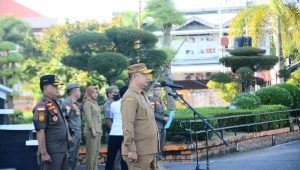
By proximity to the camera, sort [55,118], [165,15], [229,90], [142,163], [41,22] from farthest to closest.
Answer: [41,22] → [229,90] → [165,15] → [55,118] → [142,163]

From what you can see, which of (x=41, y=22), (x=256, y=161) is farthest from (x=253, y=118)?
(x=41, y=22)

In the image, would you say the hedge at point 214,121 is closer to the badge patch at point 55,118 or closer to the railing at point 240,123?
the railing at point 240,123

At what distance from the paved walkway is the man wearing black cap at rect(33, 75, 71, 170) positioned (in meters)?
4.70

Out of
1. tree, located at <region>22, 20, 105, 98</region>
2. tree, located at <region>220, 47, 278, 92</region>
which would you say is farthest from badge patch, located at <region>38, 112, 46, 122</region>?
tree, located at <region>22, 20, 105, 98</region>

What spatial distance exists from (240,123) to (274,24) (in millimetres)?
11102

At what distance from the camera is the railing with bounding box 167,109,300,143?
42.5 ft

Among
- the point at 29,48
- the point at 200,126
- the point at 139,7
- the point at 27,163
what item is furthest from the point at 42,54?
the point at 27,163

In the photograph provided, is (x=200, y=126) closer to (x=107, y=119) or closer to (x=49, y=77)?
(x=107, y=119)

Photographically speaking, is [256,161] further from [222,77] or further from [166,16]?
[166,16]

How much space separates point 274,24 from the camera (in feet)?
85.1

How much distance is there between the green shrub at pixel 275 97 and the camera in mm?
19359

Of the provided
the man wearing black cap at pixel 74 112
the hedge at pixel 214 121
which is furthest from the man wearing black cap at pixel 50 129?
the hedge at pixel 214 121

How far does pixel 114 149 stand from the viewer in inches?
376

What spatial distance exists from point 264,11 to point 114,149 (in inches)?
692
